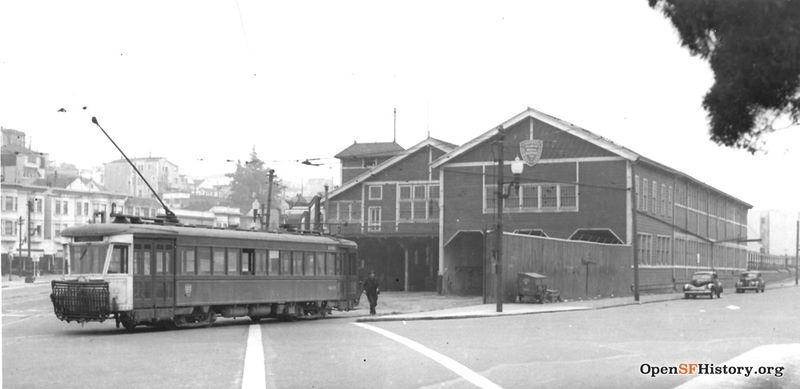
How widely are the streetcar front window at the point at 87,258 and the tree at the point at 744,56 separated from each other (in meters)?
16.5

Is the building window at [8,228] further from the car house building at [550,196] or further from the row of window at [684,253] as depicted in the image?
the row of window at [684,253]

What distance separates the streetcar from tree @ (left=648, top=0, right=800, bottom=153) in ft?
53.1

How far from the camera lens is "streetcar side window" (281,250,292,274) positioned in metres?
27.9

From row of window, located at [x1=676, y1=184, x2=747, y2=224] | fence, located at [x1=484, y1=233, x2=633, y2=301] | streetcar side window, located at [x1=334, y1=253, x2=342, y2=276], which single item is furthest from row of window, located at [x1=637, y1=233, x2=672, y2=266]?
streetcar side window, located at [x1=334, y1=253, x2=342, y2=276]

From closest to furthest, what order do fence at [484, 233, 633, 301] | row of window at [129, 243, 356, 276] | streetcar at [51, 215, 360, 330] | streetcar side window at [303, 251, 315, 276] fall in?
streetcar at [51, 215, 360, 330] → row of window at [129, 243, 356, 276] → streetcar side window at [303, 251, 315, 276] → fence at [484, 233, 633, 301]

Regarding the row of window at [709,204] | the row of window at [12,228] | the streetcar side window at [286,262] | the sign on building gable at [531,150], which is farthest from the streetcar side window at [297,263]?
the row of window at [12,228]

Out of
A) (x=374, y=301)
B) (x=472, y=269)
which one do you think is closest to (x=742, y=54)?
(x=374, y=301)

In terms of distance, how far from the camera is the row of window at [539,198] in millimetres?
51250

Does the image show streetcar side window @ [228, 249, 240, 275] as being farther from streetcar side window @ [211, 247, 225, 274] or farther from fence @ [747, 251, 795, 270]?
fence @ [747, 251, 795, 270]

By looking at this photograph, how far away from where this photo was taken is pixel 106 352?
17000 mm

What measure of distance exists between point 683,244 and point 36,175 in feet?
233

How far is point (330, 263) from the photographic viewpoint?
30.5 meters

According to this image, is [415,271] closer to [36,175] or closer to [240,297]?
[240,297]

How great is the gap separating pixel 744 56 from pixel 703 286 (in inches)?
1727
